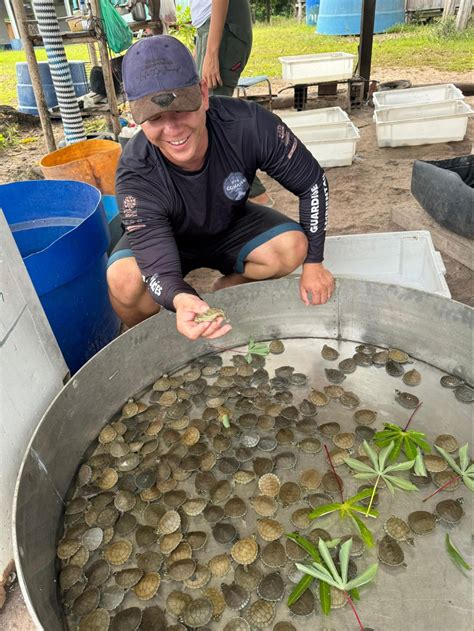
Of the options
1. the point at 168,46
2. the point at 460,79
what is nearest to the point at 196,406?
the point at 168,46

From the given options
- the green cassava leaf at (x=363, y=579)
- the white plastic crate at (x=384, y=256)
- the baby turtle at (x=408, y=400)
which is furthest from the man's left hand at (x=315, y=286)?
the green cassava leaf at (x=363, y=579)

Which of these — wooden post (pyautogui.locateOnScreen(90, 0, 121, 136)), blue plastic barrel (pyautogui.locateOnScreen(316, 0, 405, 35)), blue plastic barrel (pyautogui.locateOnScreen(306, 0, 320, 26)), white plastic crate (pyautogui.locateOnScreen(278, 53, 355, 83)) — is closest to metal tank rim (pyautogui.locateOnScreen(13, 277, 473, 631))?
wooden post (pyautogui.locateOnScreen(90, 0, 121, 136))

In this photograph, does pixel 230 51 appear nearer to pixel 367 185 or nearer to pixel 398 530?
pixel 367 185

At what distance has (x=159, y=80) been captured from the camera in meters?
1.28

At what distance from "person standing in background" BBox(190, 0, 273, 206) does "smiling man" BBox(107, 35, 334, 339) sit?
0.78 m

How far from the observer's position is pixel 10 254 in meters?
1.24

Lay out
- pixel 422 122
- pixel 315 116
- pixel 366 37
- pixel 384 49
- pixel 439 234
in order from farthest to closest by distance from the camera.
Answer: pixel 384 49, pixel 366 37, pixel 315 116, pixel 422 122, pixel 439 234

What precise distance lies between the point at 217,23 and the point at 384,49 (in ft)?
A: 22.8

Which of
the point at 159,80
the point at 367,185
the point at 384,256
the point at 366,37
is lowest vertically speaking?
the point at 367,185

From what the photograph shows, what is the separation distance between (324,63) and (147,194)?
4.37 metres

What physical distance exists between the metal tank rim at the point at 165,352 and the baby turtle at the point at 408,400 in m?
0.18

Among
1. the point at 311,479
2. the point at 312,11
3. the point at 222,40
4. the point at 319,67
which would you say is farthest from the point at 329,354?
the point at 312,11

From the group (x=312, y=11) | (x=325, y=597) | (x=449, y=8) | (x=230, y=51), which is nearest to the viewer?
(x=325, y=597)

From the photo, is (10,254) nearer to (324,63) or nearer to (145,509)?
(145,509)
